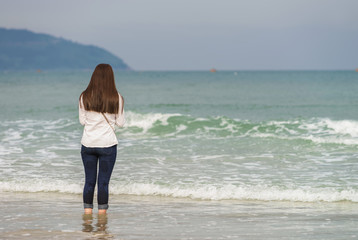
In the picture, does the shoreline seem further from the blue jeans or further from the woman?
the woman

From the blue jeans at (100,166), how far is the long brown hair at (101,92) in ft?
1.56

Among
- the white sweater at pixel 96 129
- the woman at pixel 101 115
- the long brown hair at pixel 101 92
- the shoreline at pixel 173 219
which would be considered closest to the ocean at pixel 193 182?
the shoreline at pixel 173 219

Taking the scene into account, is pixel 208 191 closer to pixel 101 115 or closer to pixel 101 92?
pixel 101 115

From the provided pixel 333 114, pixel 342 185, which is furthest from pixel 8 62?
pixel 342 185

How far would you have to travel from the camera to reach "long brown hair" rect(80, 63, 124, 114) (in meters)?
5.55

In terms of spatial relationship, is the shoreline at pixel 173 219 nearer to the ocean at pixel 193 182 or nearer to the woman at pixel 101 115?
the ocean at pixel 193 182

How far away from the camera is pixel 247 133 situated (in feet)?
52.7

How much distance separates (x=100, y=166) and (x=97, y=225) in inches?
31.4

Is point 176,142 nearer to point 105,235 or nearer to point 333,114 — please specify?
point 105,235

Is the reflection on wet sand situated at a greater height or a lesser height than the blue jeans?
lesser

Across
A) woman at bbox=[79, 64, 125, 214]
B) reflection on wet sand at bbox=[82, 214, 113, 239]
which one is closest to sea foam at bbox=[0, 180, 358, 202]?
reflection on wet sand at bbox=[82, 214, 113, 239]

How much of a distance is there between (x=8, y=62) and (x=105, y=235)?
8083 inches

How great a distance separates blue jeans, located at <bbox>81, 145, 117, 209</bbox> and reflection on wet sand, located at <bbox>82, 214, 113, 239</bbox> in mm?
211

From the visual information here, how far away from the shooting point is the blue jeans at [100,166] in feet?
18.6
